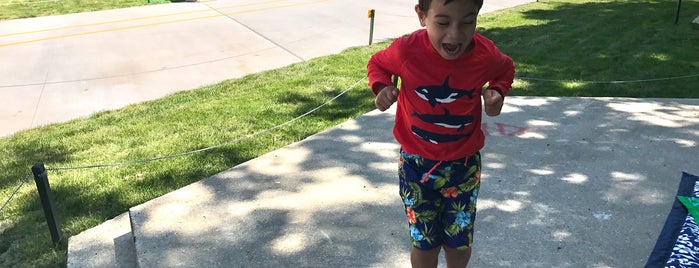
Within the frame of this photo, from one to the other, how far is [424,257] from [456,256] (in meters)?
0.15

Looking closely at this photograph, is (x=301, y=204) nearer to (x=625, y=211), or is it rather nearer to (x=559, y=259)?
(x=559, y=259)

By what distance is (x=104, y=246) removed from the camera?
3.57 m

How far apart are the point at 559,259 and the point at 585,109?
2.79 m

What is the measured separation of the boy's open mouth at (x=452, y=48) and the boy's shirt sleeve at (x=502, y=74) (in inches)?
8.8

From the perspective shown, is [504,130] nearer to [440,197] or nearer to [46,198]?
[440,197]

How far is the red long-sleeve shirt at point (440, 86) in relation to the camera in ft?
7.64

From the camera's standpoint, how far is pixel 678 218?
3.54 meters

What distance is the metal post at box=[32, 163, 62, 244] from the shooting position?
3.40 m

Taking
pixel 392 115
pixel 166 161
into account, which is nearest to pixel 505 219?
pixel 392 115

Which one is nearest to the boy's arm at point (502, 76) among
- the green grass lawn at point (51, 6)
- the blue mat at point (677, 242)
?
the blue mat at point (677, 242)

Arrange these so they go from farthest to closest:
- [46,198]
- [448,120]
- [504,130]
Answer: [504,130]
[46,198]
[448,120]

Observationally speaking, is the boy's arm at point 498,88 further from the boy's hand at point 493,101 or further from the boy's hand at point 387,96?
the boy's hand at point 387,96

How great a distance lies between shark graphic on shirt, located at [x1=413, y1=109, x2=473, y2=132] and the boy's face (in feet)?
0.86

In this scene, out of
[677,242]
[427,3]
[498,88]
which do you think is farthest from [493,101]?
[677,242]
